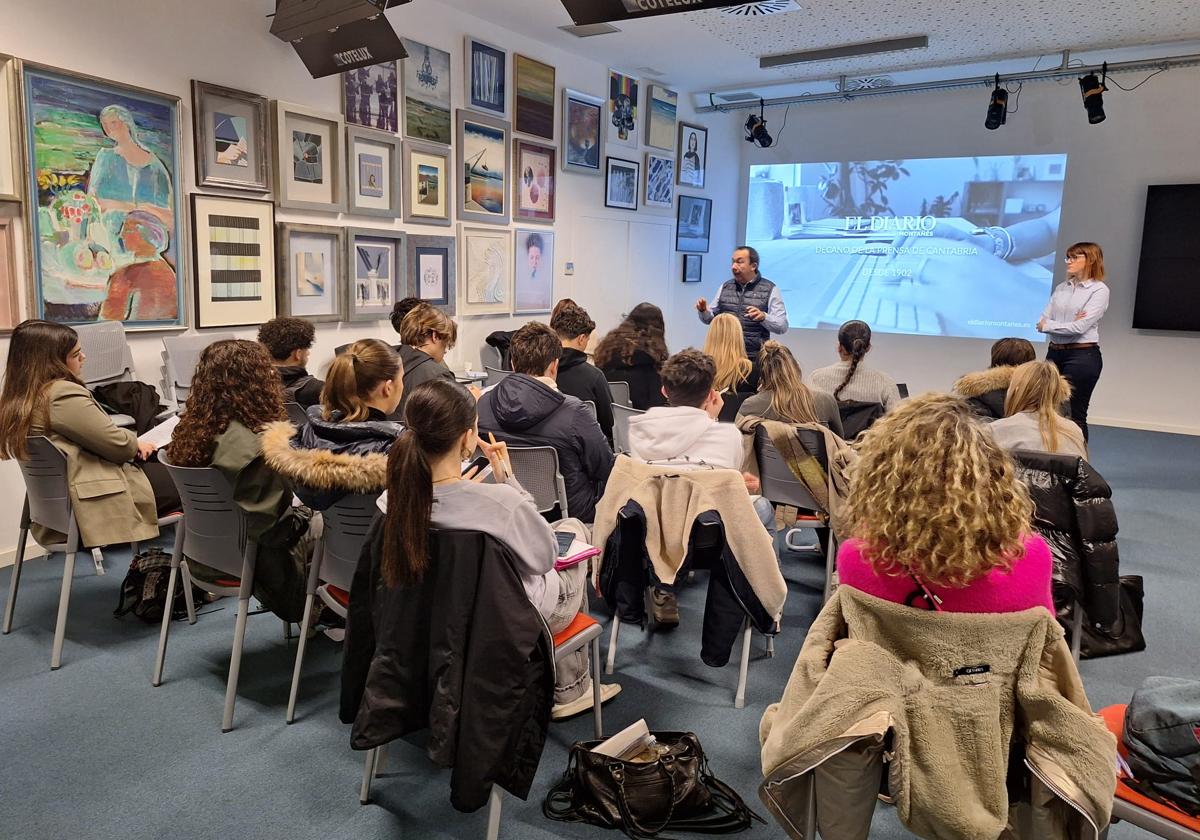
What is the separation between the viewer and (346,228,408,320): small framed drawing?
5.41 meters

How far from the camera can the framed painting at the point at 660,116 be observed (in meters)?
8.07

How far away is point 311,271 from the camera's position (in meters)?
5.15

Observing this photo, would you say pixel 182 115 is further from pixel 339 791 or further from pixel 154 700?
pixel 339 791

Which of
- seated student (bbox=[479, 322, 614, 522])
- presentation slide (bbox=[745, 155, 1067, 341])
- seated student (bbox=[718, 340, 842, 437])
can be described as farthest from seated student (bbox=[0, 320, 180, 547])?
presentation slide (bbox=[745, 155, 1067, 341])

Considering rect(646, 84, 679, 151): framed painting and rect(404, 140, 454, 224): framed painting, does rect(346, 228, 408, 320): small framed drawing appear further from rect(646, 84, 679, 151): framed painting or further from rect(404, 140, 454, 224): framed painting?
rect(646, 84, 679, 151): framed painting

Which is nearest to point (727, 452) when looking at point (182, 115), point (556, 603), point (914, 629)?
point (556, 603)

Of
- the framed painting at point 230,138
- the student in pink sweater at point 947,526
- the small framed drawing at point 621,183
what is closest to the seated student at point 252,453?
the student in pink sweater at point 947,526

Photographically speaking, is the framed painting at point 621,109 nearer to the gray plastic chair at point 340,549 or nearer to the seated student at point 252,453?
the seated student at point 252,453

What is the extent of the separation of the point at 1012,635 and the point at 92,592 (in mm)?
3709

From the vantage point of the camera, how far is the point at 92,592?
11.9ft

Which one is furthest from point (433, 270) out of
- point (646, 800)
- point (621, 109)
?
point (646, 800)

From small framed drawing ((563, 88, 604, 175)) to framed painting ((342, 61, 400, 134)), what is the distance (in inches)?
74.3

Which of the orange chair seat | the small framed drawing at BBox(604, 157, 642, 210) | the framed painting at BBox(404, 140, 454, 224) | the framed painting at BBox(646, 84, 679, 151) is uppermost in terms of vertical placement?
the framed painting at BBox(646, 84, 679, 151)

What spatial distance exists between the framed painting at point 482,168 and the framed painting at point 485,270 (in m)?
0.12
